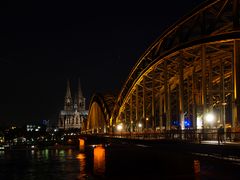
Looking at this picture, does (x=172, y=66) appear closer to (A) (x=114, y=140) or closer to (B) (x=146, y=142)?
(A) (x=114, y=140)

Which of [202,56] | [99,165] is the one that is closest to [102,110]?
[99,165]

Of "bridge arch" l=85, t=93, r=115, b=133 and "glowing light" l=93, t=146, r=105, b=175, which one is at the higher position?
"bridge arch" l=85, t=93, r=115, b=133

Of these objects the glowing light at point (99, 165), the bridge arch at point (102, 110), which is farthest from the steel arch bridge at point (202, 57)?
the bridge arch at point (102, 110)

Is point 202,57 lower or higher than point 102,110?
higher

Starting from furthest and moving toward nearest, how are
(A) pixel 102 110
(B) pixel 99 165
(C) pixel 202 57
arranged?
(A) pixel 102 110, (B) pixel 99 165, (C) pixel 202 57

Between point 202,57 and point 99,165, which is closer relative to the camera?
point 202,57

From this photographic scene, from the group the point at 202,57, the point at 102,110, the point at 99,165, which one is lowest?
the point at 99,165

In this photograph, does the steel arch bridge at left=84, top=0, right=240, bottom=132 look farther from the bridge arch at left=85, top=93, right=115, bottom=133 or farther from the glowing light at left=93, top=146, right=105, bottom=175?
the bridge arch at left=85, top=93, right=115, bottom=133

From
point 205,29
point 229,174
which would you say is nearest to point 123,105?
point 205,29

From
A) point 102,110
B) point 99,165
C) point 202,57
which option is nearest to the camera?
point 202,57

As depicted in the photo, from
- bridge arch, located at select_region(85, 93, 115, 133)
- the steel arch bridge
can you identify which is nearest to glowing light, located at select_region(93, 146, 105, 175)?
the steel arch bridge

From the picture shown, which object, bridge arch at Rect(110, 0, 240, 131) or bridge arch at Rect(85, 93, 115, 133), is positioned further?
bridge arch at Rect(85, 93, 115, 133)

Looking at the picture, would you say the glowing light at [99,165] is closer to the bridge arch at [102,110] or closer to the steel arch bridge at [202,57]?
the steel arch bridge at [202,57]

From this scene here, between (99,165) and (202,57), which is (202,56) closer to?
(202,57)
